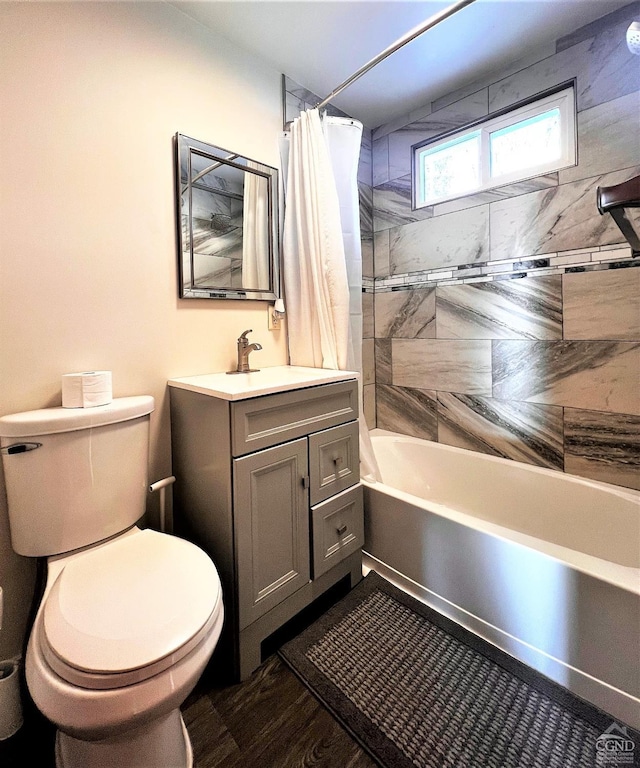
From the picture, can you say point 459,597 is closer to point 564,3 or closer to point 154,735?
point 154,735

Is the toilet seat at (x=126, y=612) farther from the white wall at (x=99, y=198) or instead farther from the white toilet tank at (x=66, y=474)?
the white wall at (x=99, y=198)

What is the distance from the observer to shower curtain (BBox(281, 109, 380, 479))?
172cm

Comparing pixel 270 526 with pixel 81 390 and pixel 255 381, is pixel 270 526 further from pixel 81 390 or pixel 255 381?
pixel 81 390

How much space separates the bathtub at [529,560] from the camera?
108cm

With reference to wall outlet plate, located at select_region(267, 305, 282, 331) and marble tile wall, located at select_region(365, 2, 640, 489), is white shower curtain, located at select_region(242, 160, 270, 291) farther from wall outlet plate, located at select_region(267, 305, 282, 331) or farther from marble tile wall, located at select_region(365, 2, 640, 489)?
marble tile wall, located at select_region(365, 2, 640, 489)

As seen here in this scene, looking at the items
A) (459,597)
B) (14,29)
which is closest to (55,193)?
(14,29)

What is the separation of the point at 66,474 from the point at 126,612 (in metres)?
0.45

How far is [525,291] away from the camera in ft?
6.08

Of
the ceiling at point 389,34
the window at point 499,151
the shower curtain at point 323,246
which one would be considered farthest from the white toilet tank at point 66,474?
the window at point 499,151

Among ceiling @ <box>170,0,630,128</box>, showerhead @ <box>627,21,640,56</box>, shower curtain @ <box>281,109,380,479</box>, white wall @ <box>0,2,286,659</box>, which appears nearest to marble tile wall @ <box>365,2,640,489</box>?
ceiling @ <box>170,0,630,128</box>

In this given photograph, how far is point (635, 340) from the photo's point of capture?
157cm

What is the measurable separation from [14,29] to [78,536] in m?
1.56

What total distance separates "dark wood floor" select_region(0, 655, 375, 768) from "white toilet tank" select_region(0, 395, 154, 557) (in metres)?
0.53

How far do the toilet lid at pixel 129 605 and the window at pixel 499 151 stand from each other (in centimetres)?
221
